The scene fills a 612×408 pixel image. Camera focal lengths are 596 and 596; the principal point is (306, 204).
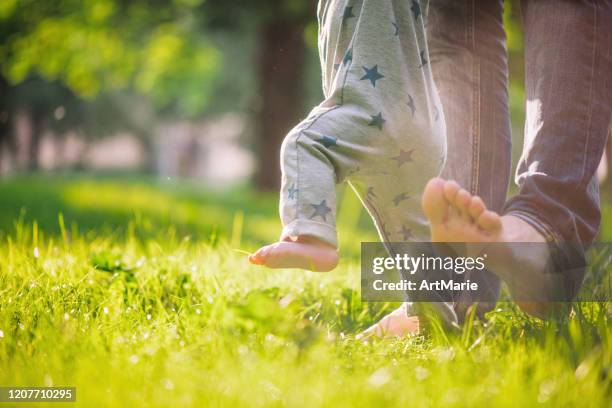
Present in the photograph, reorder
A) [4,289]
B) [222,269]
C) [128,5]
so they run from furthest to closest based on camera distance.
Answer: [128,5]
[222,269]
[4,289]

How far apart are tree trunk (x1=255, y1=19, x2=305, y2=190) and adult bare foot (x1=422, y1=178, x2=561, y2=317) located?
6.94 meters

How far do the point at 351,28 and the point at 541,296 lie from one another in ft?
2.41

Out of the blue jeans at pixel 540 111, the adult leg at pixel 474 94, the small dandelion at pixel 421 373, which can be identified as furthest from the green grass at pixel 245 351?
the adult leg at pixel 474 94

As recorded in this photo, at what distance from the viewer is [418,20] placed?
1.42 meters

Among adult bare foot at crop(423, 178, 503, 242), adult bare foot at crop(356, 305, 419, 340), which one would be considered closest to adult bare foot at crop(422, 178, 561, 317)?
adult bare foot at crop(423, 178, 503, 242)

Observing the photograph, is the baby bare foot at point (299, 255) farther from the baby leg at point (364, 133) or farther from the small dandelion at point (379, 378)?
the small dandelion at point (379, 378)

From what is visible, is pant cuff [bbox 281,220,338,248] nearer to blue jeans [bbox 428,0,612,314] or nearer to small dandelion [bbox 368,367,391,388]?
small dandelion [bbox 368,367,391,388]

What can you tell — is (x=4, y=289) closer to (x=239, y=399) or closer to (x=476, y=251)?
(x=239, y=399)

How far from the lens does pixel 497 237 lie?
1.25 meters

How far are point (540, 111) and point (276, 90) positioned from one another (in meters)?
7.06

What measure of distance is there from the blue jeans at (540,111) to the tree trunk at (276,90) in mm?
6507

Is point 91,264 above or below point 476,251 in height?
below

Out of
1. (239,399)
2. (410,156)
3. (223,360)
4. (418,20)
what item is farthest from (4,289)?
(418,20)

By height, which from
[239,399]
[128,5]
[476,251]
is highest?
[128,5]
